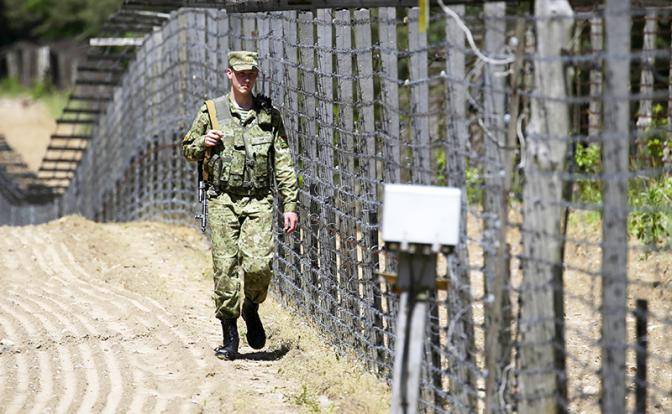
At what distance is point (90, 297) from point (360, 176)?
3.47 m

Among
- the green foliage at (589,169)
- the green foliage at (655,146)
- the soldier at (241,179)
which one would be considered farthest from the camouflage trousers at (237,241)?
the green foliage at (655,146)

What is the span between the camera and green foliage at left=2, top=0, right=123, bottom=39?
46062 millimetres

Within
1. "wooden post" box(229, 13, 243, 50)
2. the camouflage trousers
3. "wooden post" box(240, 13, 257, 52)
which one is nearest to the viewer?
the camouflage trousers

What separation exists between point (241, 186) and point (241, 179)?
1.8 inches

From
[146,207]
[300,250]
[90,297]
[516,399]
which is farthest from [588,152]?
[516,399]

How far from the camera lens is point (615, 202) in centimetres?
534

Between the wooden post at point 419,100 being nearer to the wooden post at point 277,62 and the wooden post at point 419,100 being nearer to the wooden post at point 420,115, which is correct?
the wooden post at point 420,115

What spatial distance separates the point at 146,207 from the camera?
1678 cm

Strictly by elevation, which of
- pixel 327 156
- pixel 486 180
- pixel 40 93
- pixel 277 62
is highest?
pixel 277 62

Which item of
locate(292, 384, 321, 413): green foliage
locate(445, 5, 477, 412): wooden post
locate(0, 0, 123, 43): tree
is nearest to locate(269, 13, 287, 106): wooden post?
locate(292, 384, 321, 413): green foliage

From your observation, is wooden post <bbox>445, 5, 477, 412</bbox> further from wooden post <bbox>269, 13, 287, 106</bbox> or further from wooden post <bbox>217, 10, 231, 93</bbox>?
wooden post <bbox>217, 10, 231, 93</bbox>

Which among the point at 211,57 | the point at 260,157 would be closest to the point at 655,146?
the point at 211,57

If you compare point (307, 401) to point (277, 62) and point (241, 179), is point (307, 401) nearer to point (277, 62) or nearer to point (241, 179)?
point (241, 179)

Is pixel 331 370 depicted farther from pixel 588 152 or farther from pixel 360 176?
pixel 588 152
